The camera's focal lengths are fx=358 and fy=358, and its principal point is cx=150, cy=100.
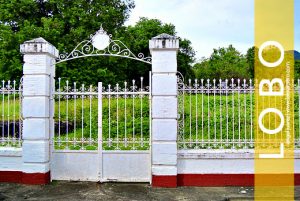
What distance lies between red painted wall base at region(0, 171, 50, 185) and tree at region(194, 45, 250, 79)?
2685 centimetres

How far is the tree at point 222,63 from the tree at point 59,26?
1376 centimetres

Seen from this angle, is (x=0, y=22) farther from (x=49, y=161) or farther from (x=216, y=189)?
(x=216, y=189)

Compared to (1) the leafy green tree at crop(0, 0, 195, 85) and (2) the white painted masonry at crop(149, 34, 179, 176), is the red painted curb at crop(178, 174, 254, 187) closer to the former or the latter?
(2) the white painted masonry at crop(149, 34, 179, 176)

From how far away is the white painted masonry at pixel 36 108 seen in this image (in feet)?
23.5

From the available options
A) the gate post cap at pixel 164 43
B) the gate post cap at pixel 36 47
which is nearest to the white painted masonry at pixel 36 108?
the gate post cap at pixel 36 47

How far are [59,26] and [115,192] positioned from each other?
1751 centimetres

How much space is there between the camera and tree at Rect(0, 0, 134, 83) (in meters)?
21.7

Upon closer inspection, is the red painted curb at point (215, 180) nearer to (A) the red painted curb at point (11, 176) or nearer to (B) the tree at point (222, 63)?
(A) the red painted curb at point (11, 176)

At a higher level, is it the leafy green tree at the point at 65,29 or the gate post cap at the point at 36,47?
the leafy green tree at the point at 65,29

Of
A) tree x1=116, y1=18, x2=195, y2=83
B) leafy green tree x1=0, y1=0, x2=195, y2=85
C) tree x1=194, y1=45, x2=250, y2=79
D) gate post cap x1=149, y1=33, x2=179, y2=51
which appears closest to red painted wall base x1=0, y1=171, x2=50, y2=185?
gate post cap x1=149, y1=33, x2=179, y2=51

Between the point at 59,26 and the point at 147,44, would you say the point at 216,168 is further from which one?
the point at 147,44

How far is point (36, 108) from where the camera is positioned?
7195mm

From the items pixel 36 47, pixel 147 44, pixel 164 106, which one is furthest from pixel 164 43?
Result: pixel 147 44

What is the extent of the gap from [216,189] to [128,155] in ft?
6.02
